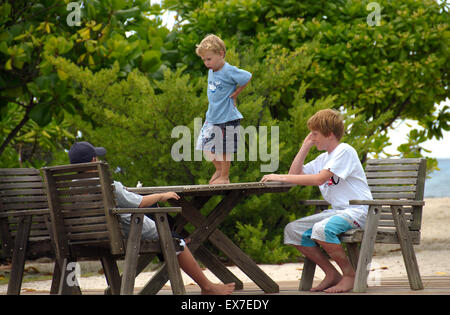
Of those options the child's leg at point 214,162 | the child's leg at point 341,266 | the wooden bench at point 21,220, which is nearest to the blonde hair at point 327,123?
the child's leg at point 341,266

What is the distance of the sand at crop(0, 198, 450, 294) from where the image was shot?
7.53m

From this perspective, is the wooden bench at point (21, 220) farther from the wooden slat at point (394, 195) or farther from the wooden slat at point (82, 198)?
the wooden slat at point (394, 195)

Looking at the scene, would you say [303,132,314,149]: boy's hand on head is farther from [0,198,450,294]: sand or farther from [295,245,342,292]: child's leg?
[0,198,450,294]: sand

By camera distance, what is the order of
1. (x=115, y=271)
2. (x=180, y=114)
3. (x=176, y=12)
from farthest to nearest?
(x=176, y=12), (x=180, y=114), (x=115, y=271)

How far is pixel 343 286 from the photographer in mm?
5066

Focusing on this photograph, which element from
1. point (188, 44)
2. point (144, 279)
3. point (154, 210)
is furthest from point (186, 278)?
point (188, 44)

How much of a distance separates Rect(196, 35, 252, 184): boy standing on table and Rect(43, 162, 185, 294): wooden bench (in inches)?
63.7

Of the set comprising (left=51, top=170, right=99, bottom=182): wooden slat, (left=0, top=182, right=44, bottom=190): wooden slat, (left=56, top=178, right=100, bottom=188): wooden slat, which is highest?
(left=51, top=170, right=99, bottom=182): wooden slat

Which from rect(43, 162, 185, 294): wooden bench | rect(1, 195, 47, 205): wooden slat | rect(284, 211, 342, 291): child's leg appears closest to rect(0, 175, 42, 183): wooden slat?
rect(1, 195, 47, 205): wooden slat

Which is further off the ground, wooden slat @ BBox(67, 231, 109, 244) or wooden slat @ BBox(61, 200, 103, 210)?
wooden slat @ BBox(61, 200, 103, 210)

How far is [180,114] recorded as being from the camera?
8.91 meters

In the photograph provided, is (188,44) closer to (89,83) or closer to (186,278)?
(89,83)

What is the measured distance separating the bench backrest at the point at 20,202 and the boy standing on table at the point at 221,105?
4.79 ft

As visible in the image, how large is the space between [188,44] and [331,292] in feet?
22.2
